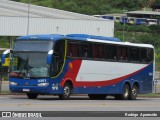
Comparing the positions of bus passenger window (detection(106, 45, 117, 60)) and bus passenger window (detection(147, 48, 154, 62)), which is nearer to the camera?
bus passenger window (detection(106, 45, 117, 60))

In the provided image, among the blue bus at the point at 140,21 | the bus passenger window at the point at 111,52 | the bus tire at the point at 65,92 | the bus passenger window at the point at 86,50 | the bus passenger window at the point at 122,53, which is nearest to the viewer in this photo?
the bus tire at the point at 65,92

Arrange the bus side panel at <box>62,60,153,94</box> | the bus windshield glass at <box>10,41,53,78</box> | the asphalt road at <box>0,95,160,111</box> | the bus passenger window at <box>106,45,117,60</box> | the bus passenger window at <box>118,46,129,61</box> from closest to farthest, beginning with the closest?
the asphalt road at <box>0,95,160,111</box>
the bus windshield glass at <box>10,41,53,78</box>
the bus side panel at <box>62,60,153,94</box>
the bus passenger window at <box>106,45,117,60</box>
the bus passenger window at <box>118,46,129,61</box>

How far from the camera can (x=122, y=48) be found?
3794 centimetres

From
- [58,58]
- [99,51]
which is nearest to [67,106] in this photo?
[58,58]

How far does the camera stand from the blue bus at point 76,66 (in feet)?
107

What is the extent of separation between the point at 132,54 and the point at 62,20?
3003cm

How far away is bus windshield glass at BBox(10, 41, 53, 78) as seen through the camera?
3250cm

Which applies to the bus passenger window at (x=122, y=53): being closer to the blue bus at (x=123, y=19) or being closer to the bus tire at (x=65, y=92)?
the bus tire at (x=65, y=92)

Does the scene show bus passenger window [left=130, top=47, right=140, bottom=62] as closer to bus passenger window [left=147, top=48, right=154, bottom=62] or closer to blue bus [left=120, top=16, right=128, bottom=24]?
bus passenger window [left=147, top=48, right=154, bottom=62]

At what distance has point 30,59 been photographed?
1289 inches

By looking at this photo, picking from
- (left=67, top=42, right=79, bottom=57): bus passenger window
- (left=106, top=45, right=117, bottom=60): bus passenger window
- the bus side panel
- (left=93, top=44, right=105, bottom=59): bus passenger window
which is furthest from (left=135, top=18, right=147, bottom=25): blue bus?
(left=67, top=42, right=79, bottom=57): bus passenger window

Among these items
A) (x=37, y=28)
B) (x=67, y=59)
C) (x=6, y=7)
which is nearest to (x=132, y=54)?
(x=67, y=59)

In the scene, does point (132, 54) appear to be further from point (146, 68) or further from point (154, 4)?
point (154, 4)

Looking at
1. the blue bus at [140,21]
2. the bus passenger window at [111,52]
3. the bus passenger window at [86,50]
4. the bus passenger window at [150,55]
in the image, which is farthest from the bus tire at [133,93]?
the blue bus at [140,21]
